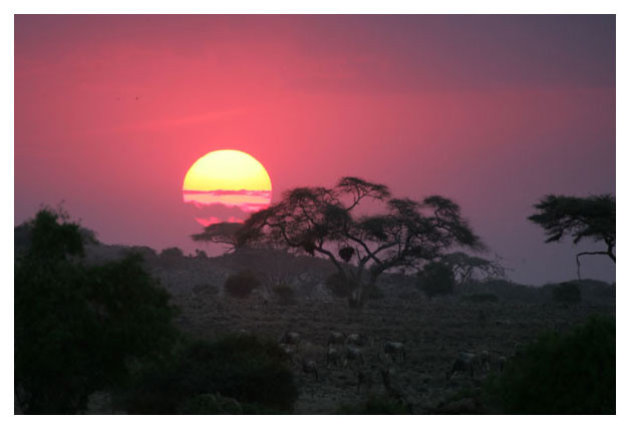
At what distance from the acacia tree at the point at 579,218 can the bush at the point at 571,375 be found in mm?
34858

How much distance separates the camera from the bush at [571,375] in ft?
68.4

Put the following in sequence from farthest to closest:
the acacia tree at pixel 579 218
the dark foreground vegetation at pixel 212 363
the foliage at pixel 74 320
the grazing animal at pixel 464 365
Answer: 1. the acacia tree at pixel 579 218
2. the grazing animal at pixel 464 365
3. the foliage at pixel 74 320
4. the dark foreground vegetation at pixel 212 363

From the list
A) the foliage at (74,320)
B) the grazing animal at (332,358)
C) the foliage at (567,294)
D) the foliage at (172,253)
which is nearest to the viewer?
the foliage at (74,320)

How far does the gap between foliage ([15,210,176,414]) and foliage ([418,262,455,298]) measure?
6604cm

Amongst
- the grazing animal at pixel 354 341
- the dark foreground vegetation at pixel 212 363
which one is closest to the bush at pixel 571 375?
the dark foreground vegetation at pixel 212 363

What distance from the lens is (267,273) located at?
90.8 metres

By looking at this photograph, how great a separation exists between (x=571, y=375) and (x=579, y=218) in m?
37.9

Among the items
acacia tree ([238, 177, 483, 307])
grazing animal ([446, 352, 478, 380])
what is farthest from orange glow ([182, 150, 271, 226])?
grazing animal ([446, 352, 478, 380])

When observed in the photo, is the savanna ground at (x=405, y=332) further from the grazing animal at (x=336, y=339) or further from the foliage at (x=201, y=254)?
the foliage at (x=201, y=254)

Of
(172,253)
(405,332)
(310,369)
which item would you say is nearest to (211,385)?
(310,369)

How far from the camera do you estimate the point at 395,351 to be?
36438 mm

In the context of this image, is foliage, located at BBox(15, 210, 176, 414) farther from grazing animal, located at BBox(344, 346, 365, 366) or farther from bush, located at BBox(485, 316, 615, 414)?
grazing animal, located at BBox(344, 346, 365, 366)

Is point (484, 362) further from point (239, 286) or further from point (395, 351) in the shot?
point (239, 286)

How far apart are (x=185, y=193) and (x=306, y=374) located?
36.2 metres
